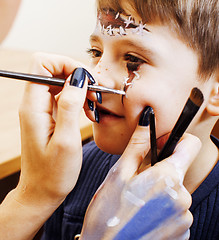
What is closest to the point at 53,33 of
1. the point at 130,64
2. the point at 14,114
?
the point at 14,114

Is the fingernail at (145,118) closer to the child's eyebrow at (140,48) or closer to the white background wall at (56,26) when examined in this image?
the child's eyebrow at (140,48)

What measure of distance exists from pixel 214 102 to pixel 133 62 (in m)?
0.18

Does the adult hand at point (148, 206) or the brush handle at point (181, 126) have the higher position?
the brush handle at point (181, 126)

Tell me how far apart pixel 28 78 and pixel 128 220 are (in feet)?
0.96

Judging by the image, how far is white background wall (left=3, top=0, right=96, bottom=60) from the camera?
0.94 m

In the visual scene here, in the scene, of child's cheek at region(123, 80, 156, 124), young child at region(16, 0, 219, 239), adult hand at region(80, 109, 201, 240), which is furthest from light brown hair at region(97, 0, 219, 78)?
adult hand at region(80, 109, 201, 240)

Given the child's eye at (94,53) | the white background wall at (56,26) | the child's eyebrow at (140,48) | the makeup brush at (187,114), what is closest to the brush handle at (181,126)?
the makeup brush at (187,114)

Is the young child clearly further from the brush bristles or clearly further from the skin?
the brush bristles

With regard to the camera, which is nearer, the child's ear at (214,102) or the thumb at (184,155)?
the thumb at (184,155)

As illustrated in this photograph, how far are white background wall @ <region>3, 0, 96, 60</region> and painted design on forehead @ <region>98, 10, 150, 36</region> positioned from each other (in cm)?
15

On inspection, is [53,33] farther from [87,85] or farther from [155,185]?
[155,185]

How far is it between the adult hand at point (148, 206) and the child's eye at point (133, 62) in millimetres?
182

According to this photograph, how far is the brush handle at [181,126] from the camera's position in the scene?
48 centimetres

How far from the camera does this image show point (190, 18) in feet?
1.88
